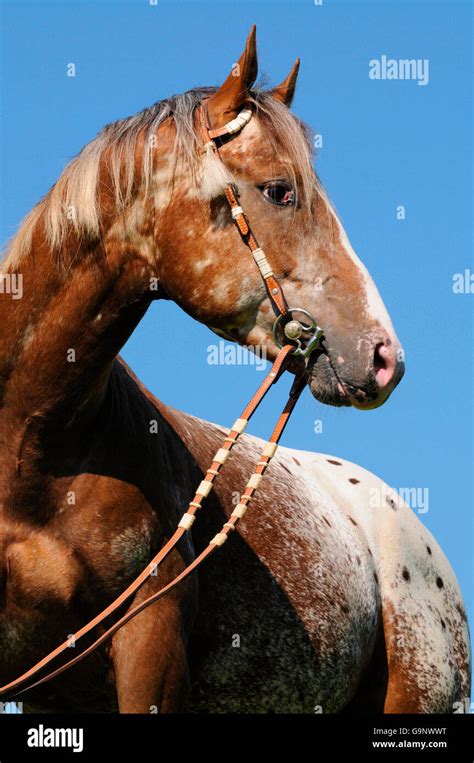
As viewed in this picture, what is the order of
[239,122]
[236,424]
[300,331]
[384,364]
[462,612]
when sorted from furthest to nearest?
[462,612] < [239,122] < [236,424] < [300,331] < [384,364]

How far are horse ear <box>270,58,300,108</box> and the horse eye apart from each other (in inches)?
28.1

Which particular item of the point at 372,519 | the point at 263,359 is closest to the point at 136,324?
the point at 263,359

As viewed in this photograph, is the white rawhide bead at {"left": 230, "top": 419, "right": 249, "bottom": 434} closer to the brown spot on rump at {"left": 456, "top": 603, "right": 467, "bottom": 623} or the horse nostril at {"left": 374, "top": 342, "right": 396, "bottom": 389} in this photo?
the horse nostril at {"left": 374, "top": 342, "right": 396, "bottom": 389}

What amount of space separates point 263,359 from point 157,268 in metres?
0.69

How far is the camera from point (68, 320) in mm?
5879

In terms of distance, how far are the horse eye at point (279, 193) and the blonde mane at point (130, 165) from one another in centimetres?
6

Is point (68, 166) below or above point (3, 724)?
above

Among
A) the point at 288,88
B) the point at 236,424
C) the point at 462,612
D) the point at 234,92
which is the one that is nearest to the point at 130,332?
the point at 236,424

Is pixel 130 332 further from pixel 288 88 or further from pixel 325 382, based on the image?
pixel 288 88

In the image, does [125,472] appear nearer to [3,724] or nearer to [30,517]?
[30,517]

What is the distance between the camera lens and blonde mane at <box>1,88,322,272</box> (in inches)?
228

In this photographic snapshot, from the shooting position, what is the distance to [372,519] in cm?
914

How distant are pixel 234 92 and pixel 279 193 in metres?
0.58

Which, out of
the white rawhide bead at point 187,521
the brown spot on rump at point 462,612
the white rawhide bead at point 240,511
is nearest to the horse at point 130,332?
the white rawhide bead at point 187,521
